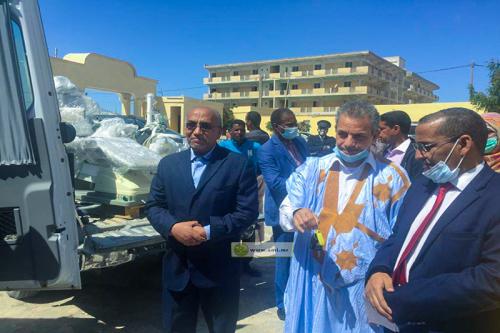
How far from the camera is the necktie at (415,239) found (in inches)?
63.1

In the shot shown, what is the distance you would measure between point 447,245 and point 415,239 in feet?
0.54

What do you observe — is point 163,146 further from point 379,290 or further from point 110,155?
point 379,290

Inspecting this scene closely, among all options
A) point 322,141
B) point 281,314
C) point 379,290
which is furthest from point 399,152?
point 322,141

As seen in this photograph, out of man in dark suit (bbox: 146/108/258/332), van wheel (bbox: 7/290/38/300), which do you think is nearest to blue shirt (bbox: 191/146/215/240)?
man in dark suit (bbox: 146/108/258/332)

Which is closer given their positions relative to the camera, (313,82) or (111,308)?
(111,308)

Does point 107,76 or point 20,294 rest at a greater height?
point 107,76

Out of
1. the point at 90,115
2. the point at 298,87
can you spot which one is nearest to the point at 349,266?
the point at 90,115

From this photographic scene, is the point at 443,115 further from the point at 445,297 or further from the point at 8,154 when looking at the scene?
the point at 8,154

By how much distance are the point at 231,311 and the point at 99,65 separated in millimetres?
18165

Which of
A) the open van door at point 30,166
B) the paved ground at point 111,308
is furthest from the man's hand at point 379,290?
the paved ground at point 111,308

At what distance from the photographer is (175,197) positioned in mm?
2375

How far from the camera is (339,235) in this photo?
2.04m

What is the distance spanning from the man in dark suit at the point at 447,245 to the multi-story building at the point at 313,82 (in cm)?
5360

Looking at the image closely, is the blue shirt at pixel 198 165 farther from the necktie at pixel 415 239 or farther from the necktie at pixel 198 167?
the necktie at pixel 415 239
